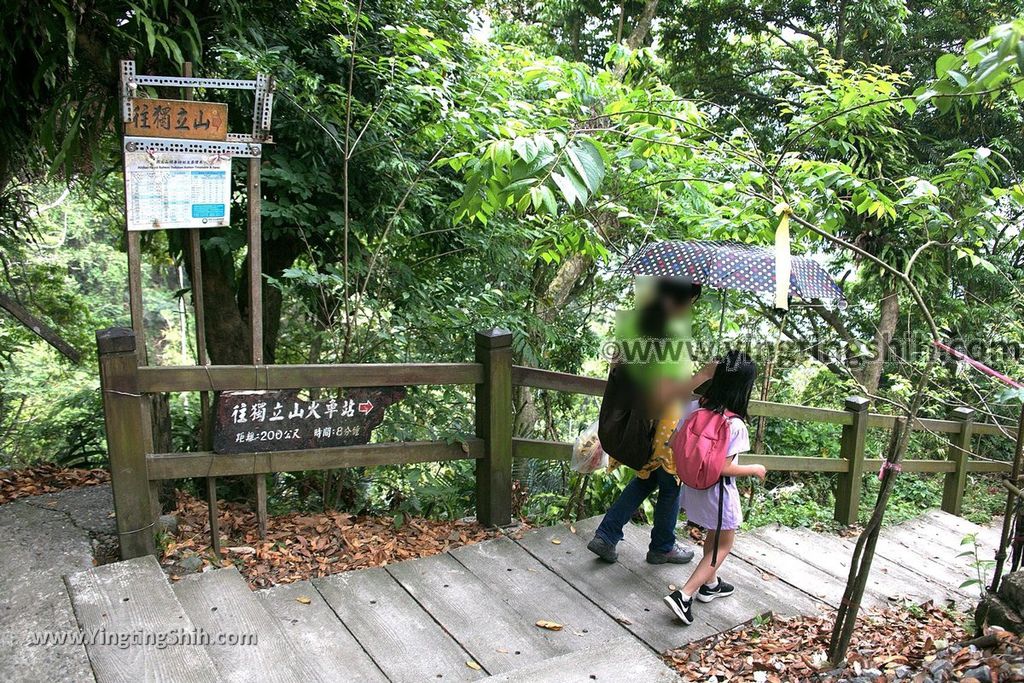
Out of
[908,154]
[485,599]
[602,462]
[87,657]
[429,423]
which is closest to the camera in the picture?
[87,657]

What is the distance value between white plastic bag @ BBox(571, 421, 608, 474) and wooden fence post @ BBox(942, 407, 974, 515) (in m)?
4.64

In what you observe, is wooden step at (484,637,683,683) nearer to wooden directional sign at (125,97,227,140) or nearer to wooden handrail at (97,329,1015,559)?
wooden handrail at (97,329,1015,559)

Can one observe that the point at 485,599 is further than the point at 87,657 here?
Yes

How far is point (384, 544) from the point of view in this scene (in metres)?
3.81

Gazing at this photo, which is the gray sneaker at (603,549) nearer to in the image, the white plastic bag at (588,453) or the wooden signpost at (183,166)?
the white plastic bag at (588,453)

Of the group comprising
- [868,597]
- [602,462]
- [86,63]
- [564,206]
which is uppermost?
[86,63]

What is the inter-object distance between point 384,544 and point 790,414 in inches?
109

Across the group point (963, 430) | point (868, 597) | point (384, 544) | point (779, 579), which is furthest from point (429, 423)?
point (963, 430)

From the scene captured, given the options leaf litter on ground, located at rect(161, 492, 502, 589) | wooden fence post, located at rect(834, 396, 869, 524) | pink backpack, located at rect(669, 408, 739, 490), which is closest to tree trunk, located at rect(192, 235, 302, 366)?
leaf litter on ground, located at rect(161, 492, 502, 589)

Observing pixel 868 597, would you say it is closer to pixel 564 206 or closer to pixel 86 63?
pixel 564 206

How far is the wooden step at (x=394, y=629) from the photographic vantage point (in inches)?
105

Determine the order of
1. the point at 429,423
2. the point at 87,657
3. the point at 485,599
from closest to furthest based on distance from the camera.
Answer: the point at 87,657 → the point at 485,599 → the point at 429,423

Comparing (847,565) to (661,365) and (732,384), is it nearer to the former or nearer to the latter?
(732,384)

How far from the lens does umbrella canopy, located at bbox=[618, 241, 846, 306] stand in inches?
119
